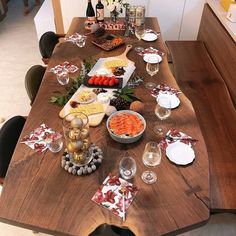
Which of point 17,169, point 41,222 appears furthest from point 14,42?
point 41,222

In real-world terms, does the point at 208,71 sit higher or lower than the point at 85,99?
lower

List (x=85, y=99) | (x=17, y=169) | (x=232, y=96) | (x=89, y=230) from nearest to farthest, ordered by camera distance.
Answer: (x=89, y=230)
(x=17, y=169)
(x=85, y=99)
(x=232, y=96)

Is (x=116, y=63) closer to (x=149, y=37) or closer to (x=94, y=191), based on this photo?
(x=149, y=37)

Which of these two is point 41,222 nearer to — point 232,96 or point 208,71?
point 232,96

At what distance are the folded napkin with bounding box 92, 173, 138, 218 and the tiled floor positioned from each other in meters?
0.29

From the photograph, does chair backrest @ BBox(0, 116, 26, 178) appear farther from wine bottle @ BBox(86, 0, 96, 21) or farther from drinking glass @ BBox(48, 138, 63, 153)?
wine bottle @ BBox(86, 0, 96, 21)

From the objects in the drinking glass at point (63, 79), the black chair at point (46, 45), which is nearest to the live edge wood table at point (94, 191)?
the drinking glass at point (63, 79)

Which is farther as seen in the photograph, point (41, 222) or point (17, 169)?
point (17, 169)

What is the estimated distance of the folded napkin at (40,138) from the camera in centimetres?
130

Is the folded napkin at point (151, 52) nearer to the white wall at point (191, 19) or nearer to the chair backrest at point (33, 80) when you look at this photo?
the chair backrest at point (33, 80)

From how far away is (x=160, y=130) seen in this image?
4.52ft

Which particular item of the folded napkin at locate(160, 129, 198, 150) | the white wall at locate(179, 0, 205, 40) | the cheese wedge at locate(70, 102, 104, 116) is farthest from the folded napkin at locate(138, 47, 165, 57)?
the white wall at locate(179, 0, 205, 40)

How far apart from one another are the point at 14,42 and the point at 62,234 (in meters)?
3.61

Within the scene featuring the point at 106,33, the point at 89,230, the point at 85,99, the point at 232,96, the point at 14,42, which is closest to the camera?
the point at 89,230
